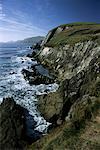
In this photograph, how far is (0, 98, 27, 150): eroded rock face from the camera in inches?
570

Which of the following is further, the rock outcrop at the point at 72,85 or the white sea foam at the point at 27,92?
the white sea foam at the point at 27,92

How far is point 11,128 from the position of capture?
52.2ft

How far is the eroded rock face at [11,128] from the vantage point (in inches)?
570

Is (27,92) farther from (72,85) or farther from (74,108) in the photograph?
(74,108)

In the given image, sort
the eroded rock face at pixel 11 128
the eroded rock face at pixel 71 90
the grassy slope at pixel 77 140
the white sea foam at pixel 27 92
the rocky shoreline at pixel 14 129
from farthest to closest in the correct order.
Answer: the white sea foam at pixel 27 92 → the eroded rock face at pixel 71 90 → the rocky shoreline at pixel 14 129 → the eroded rock face at pixel 11 128 → the grassy slope at pixel 77 140

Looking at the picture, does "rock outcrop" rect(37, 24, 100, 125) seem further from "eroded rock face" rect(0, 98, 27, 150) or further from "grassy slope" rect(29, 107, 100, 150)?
"eroded rock face" rect(0, 98, 27, 150)

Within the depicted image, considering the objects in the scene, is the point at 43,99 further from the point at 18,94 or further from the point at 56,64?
the point at 56,64

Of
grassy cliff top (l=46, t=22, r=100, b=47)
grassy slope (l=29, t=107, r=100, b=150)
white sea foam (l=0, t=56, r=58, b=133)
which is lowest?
white sea foam (l=0, t=56, r=58, b=133)

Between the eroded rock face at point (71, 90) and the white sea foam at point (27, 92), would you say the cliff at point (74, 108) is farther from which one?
the white sea foam at point (27, 92)

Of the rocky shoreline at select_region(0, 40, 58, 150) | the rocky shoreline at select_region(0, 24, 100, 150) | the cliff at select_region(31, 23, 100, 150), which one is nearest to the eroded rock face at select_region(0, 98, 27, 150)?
the rocky shoreline at select_region(0, 40, 58, 150)

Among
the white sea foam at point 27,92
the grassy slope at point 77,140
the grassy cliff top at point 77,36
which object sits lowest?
the white sea foam at point 27,92

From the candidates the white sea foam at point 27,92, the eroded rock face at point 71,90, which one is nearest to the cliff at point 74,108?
the eroded rock face at point 71,90

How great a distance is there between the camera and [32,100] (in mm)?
26641

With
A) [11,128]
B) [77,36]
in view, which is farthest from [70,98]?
[77,36]
